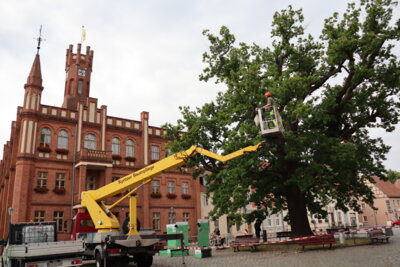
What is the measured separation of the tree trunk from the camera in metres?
19.0

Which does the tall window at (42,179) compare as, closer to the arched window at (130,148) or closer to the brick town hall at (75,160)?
the brick town hall at (75,160)

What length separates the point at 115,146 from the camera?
34.1m

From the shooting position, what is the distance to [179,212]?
120 ft

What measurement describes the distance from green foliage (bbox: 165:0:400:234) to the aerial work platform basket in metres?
5.21

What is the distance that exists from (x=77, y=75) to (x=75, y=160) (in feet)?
43.1

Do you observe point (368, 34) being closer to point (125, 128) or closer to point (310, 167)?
point (310, 167)

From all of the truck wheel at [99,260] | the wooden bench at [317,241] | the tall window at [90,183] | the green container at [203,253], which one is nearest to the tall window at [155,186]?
the tall window at [90,183]

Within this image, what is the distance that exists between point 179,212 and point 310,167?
72.9ft

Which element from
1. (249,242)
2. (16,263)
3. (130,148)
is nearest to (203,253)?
(249,242)

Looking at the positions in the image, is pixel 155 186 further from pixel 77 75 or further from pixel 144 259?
pixel 144 259

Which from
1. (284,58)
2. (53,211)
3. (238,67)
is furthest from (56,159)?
(284,58)

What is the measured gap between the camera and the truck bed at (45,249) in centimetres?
1151

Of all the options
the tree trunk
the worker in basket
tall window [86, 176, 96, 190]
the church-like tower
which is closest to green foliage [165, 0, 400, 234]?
the tree trunk

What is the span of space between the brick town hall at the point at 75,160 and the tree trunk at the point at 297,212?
15.5m
